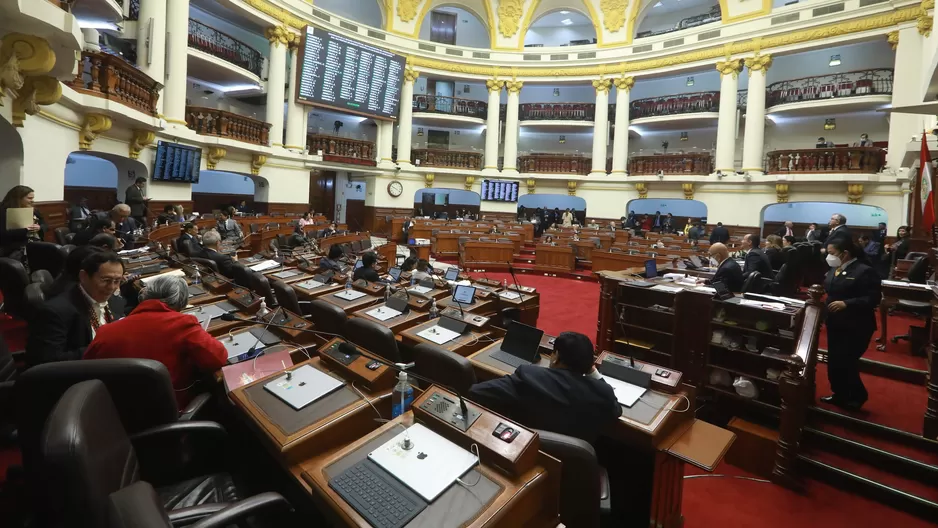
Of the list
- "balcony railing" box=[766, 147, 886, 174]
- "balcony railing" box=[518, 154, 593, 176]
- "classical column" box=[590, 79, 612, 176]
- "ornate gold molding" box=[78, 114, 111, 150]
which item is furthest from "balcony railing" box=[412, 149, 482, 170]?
"ornate gold molding" box=[78, 114, 111, 150]

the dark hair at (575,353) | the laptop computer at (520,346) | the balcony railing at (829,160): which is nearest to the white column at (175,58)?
the laptop computer at (520,346)

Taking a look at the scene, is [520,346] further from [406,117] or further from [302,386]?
[406,117]

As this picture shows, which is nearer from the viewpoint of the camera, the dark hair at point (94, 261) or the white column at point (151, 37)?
the dark hair at point (94, 261)

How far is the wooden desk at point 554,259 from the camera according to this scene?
36.5 ft

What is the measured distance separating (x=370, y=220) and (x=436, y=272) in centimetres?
1194

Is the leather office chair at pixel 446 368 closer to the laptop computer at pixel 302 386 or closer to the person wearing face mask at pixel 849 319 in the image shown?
the laptop computer at pixel 302 386

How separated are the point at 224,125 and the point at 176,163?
2490 millimetres

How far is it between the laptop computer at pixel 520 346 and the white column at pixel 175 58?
415 inches

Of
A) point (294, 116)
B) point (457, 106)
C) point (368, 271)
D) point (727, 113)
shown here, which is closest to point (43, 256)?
point (368, 271)

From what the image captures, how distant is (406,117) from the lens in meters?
17.5

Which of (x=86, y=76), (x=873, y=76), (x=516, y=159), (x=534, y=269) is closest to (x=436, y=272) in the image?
(x=534, y=269)

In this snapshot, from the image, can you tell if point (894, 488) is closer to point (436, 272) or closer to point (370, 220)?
point (436, 272)

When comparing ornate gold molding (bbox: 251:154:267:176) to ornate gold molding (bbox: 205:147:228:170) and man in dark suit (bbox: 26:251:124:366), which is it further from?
man in dark suit (bbox: 26:251:124:366)

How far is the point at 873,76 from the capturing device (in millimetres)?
13898
